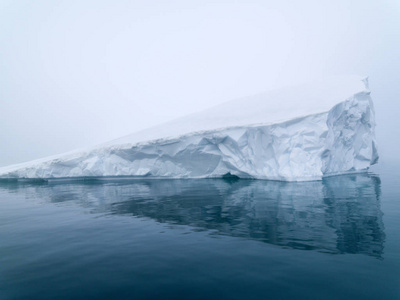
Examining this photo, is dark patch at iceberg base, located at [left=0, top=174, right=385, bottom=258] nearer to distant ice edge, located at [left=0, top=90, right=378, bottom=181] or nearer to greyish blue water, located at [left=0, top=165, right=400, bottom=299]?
greyish blue water, located at [left=0, top=165, right=400, bottom=299]

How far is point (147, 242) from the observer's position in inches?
189

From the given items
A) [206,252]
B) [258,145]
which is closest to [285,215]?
[206,252]

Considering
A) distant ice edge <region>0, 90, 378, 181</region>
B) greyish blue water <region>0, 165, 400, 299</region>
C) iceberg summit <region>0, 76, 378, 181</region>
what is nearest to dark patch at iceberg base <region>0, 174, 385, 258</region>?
greyish blue water <region>0, 165, 400, 299</region>

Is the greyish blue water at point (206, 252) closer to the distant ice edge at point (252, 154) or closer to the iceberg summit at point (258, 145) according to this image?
the distant ice edge at point (252, 154)

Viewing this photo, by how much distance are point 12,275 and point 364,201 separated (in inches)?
367

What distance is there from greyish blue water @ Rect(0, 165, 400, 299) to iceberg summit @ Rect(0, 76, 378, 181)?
20.0ft

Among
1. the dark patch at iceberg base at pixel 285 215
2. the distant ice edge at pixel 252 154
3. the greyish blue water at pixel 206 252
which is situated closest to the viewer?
the greyish blue water at pixel 206 252

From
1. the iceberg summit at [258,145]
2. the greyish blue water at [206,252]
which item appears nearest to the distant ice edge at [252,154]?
the iceberg summit at [258,145]

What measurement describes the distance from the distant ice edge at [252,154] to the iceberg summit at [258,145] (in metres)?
0.05

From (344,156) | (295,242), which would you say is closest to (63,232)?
(295,242)

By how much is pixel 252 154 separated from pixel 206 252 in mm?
10916

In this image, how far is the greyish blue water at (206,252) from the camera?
10.2ft

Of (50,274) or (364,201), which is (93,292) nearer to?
(50,274)

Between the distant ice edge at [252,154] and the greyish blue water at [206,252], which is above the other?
the distant ice edge at [252,154]
